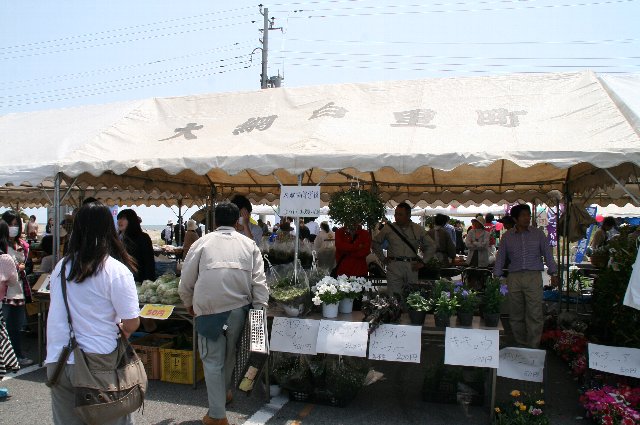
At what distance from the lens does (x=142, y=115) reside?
701cm

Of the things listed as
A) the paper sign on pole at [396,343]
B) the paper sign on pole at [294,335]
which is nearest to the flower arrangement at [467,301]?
the paper sign on pole at [396,343]

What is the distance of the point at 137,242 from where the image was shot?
604 centimetres

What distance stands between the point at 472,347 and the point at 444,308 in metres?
0.39

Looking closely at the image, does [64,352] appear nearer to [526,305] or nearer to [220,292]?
[220,292]

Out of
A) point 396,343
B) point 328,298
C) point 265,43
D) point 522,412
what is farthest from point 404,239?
point 265,43

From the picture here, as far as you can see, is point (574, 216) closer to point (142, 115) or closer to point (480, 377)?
point (480, 377)

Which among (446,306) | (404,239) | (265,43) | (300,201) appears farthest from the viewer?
(265,43)

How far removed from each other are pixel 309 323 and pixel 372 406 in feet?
3.25

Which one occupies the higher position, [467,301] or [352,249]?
[352,249]

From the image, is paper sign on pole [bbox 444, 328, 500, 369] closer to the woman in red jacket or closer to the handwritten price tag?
the woman in red jacket

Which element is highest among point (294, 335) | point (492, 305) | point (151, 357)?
point (492, 305)

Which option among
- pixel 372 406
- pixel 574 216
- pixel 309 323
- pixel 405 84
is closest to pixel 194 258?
pixel 309 323

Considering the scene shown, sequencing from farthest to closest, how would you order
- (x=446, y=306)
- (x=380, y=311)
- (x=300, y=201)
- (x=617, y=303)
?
(x=300, y=201)
(x=617, y=303)
(x=380, y=311)
(x=446, y=306)

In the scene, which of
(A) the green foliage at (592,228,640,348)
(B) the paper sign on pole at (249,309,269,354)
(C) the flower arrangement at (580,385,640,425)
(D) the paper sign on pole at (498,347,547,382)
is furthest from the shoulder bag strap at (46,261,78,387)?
(A) the green foliage at (592,228,640,348)
